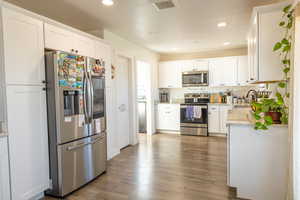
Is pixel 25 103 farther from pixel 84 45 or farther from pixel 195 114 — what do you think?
pixel 195 114

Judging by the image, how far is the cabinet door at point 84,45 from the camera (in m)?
3.00

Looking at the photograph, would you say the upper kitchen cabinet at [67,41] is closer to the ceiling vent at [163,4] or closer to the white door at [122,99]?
the white door at [122,99]

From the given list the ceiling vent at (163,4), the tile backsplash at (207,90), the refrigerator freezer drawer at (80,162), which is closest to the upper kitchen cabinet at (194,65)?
the tile backsplash at (207,90)

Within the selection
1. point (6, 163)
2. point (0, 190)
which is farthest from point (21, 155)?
point (0, 190)

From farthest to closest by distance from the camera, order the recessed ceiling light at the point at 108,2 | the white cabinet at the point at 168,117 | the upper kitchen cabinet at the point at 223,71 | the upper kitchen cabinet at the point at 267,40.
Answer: the white cabinet at the point at 168,117, the upper kitchen cabinet at the point at 223,71, the recessed ceiling light at the point at 108,2, the upper kitchen cabinet at the point at 267,40

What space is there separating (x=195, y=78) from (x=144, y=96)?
1675 mm

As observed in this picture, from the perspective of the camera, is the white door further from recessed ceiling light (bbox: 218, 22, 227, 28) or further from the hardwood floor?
recessed ceiling light (bbox: 218, 22, 227, 28)

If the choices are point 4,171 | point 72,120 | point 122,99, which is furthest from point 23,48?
point 122,99

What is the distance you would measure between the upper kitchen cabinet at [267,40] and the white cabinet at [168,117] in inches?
143

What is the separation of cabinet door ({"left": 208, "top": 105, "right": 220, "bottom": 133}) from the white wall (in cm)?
170

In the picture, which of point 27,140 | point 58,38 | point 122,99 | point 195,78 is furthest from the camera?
point 195,78

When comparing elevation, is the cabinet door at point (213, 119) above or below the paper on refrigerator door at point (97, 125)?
below

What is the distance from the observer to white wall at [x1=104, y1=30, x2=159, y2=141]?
405cm

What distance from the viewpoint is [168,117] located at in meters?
6.09
